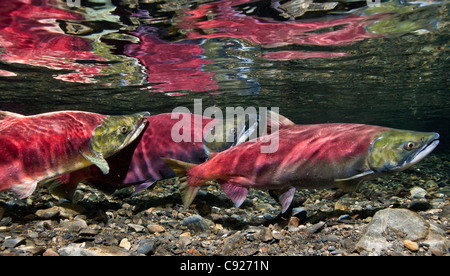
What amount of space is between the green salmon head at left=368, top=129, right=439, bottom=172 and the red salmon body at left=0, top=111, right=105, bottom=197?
4442mm

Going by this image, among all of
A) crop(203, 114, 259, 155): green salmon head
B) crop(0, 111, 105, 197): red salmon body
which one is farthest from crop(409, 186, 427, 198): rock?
crop(0, 111, 105, 197): red salmon body

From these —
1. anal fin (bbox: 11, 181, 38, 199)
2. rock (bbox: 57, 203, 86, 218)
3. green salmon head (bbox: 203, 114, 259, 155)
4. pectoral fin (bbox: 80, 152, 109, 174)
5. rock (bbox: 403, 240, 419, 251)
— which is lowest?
rock (bbox: 57, 203, 86, 218)

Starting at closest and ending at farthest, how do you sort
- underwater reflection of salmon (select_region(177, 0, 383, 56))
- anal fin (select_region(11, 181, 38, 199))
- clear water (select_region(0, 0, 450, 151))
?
anal fin (select_region(11, 181, 38, 199))
clear water (select_region(0, 0, 450, 151))
underwater reflection of salmon (select_region(177, 0, 383, 56))

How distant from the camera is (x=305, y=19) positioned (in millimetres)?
7738

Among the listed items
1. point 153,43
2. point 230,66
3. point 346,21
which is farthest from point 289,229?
point 230,66

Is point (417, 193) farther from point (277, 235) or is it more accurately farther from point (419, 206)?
point (277, 235)

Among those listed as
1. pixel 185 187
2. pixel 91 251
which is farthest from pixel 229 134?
pixel 91 251

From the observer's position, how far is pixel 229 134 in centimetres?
456

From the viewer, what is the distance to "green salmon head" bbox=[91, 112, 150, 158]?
417 centimetres

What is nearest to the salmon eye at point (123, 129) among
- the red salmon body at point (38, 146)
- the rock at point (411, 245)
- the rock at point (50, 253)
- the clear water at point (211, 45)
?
the red salmon body at point (38, 146)

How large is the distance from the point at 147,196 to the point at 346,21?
8.17 metres

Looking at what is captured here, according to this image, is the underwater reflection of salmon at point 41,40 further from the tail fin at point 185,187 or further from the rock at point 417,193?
the rock at point 417,193

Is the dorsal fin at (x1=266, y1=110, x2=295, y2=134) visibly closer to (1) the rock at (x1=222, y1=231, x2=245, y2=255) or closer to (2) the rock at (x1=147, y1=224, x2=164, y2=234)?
(1) the rock at (x1=222, y1=231, x2=245, y2=255)
